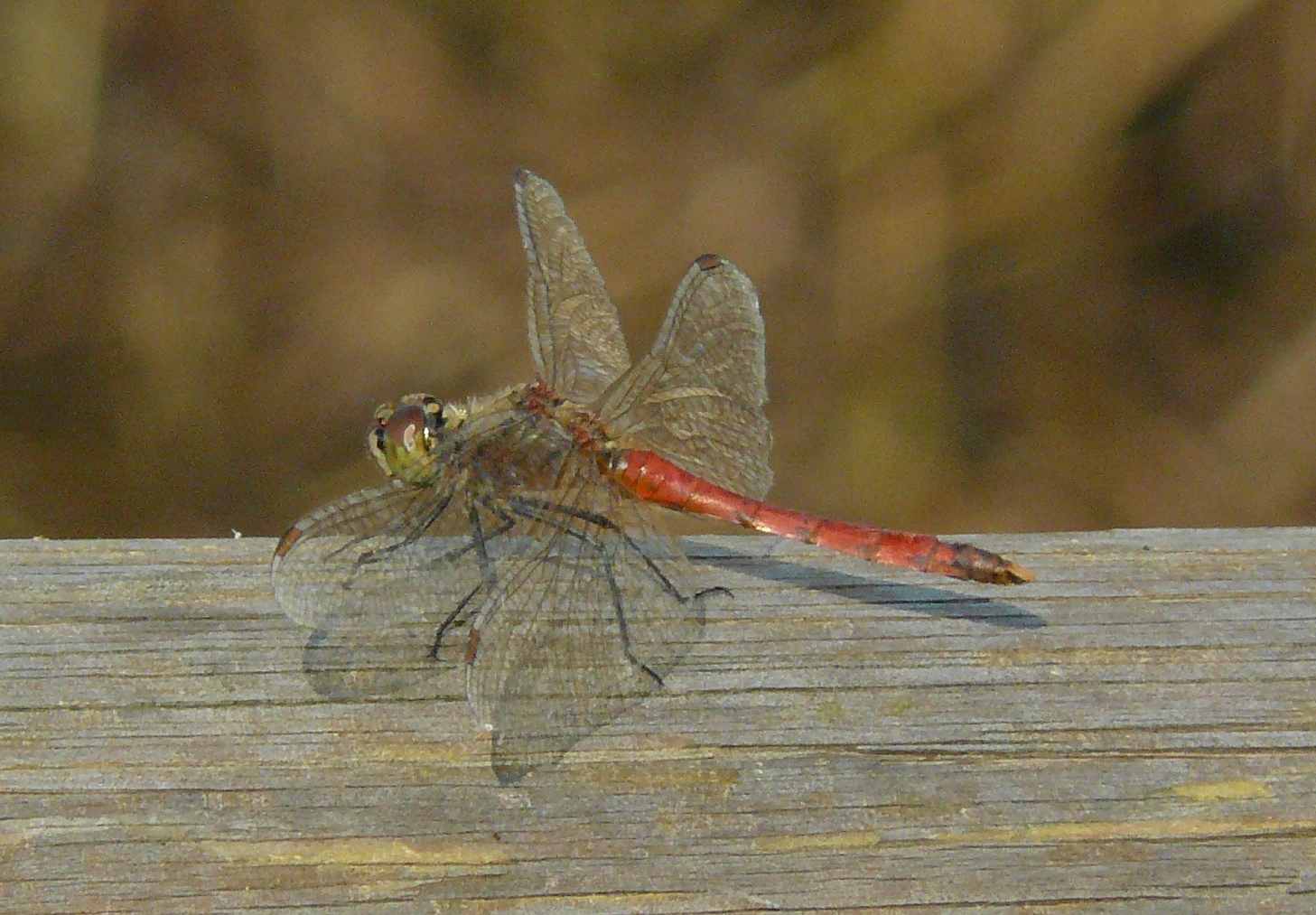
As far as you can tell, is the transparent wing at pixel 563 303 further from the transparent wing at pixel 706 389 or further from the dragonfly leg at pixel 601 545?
the dragonfly leg at pixel 601 545

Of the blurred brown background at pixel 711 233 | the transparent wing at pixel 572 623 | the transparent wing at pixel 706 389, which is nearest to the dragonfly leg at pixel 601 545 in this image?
the transparent wing at pixel 572 623

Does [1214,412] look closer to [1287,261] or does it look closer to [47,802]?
[1287,261]

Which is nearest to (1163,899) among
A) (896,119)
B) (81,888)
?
(81,888)

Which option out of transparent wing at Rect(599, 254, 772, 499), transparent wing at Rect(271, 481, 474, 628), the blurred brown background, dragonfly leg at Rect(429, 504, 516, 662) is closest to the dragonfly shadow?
dragonfly leg at Rect(429, 504, 516, 662)

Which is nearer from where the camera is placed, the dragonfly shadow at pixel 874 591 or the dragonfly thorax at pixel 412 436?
the dragonfly shadow at pixel 874 591

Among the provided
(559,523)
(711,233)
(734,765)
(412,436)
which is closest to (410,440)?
(412,436)

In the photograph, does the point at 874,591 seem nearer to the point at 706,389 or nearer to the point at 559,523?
the point at 559,523

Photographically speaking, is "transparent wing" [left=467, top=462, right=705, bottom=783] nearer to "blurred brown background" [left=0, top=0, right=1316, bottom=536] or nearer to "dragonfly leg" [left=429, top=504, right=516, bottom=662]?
"dragonfly leg" [left=429, top=504, right=516, bottom=662]
